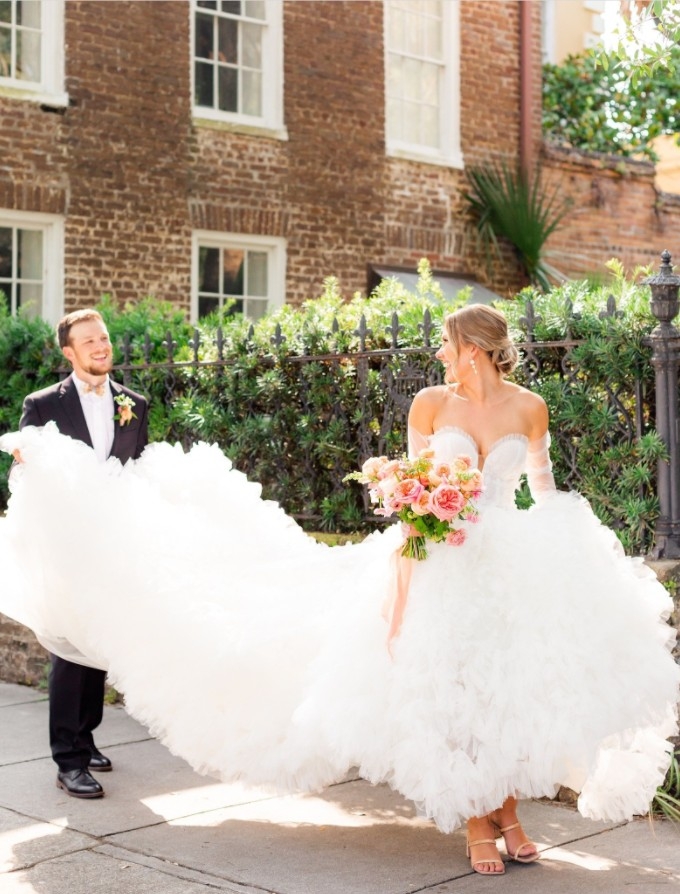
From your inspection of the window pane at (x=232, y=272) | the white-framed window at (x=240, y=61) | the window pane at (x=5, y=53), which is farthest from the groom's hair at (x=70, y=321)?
the white-framed window at (x=240, y=61)

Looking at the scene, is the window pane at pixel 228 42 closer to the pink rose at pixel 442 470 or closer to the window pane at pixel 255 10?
the window pane at pixel 255 10

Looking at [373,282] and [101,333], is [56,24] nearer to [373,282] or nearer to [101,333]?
[373,282]

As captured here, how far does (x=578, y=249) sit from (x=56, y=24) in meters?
7.04

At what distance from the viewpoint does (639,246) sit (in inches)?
662

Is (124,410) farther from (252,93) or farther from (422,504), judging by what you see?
(252,93)

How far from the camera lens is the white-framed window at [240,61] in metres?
13.6

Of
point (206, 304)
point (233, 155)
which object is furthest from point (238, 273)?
point (233, 155)

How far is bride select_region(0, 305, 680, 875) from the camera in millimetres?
4066

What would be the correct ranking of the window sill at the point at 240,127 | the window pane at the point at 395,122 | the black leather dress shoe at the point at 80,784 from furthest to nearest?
the window pane at the point at 395,122 < the window sill at the point at 240,127 < the black leather dress shoe at the point at 80,784

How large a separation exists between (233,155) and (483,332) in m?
9.71

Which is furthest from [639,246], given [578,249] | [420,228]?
[420,228]

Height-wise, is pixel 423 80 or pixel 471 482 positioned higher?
pixel 423 80

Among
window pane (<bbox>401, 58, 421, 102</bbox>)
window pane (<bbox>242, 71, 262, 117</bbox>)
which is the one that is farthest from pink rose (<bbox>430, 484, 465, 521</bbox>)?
window pane (<bbox>401, 58, 421, 102</bbox>)

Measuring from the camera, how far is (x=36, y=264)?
41.5 ft
